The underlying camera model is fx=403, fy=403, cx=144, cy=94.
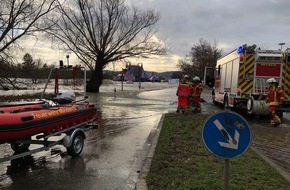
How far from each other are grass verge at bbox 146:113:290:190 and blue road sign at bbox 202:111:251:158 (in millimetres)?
1391

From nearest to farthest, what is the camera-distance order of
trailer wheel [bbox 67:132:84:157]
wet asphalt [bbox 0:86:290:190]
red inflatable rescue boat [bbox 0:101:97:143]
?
red inflatable rescue boat [bbox 0:101:97:143], wet asphalt [bbox 0:86:290:190], trailer wheel [bbox 67:132:84:157]

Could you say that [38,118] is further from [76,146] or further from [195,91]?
[195,91]

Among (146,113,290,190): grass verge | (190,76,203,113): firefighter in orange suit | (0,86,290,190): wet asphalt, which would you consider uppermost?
(190,76,203,113): firefighter in orange suit

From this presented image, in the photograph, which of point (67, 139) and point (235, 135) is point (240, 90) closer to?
point (67, 139)

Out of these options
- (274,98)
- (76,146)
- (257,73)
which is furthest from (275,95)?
(76,146)

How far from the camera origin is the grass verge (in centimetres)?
596

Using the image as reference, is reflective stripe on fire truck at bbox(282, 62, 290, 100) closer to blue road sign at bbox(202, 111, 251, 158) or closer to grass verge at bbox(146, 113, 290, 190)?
grass verge at bbox(146, 113, 290, 190)

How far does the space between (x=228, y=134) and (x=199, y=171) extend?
7.67 ft

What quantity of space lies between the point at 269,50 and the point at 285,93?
1847mm

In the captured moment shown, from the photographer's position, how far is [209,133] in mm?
4520

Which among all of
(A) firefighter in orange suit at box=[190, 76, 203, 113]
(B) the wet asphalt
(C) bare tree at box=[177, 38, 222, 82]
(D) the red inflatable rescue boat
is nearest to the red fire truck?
(A) firefighter in orange suit at box=[190, 76, 203, 113]

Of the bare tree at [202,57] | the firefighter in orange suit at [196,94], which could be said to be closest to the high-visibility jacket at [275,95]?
the firefighter in orange suit at [196,94]

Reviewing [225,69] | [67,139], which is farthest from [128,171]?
[225,69]

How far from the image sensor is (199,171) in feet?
21.9
